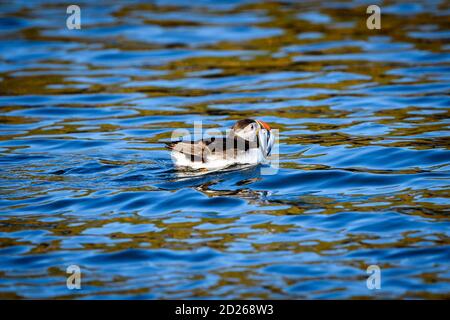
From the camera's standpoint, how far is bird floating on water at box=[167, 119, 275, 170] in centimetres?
1014

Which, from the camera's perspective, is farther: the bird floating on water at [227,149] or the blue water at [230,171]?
the bird floating on water at [227,149]

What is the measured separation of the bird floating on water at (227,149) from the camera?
1014cm

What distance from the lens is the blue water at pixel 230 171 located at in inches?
294

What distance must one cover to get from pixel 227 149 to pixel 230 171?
1.05ft

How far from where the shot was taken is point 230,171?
10.5 metres

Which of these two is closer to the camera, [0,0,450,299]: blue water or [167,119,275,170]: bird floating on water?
[0,0,450,299]: blue water

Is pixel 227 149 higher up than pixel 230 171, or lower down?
higher up

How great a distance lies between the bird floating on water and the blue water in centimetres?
17

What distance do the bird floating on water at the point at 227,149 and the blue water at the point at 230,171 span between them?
0.17 m

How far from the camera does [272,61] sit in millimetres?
16562
